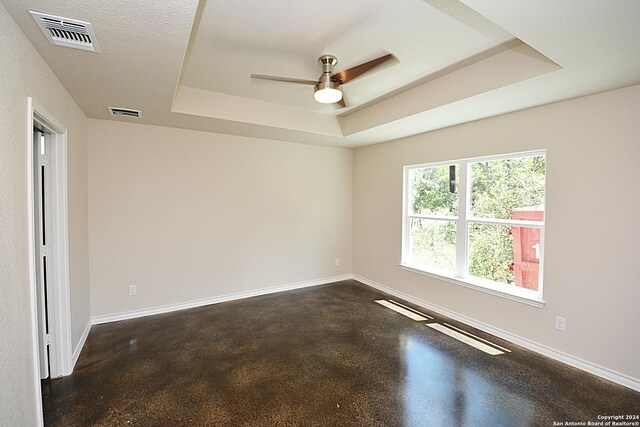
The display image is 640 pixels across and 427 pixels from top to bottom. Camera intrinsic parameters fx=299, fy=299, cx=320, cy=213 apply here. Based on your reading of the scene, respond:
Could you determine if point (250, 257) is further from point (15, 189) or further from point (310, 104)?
point (15, 189)

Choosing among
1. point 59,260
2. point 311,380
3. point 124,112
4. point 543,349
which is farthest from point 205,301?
point 543,349

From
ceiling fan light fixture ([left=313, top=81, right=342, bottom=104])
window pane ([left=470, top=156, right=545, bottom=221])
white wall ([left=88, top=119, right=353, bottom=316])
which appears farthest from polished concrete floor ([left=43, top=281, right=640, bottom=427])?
ceiling fan light fixture ([left=313, top=81, right=342, bottom=104])

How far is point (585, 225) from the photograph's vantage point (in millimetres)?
Result: 2693

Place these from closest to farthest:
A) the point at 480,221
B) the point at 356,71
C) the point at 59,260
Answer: the point at 356,71 → the point at 59,260 → the point at 480,221

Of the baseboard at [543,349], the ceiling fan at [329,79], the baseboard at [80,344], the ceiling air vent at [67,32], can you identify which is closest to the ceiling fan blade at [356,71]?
the ceiling fan at [329,79]

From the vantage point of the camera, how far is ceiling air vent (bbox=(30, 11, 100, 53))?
5.18 ft

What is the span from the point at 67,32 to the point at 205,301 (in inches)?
135

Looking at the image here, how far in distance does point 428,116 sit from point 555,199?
149 cm

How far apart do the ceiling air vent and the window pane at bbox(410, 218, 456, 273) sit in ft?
13.1

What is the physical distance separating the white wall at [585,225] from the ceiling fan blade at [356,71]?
1.92m

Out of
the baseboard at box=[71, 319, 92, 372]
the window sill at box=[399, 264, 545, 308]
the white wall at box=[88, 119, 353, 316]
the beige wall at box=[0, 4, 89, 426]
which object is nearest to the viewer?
the beige wall at box=[0, 4, 89, 426]

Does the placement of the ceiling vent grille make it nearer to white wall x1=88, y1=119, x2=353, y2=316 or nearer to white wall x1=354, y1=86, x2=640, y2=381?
white wall x1=88, y1=119, x2=353, y2=316

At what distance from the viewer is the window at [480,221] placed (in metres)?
3.15

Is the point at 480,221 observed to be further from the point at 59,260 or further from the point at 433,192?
the point at 59,260
